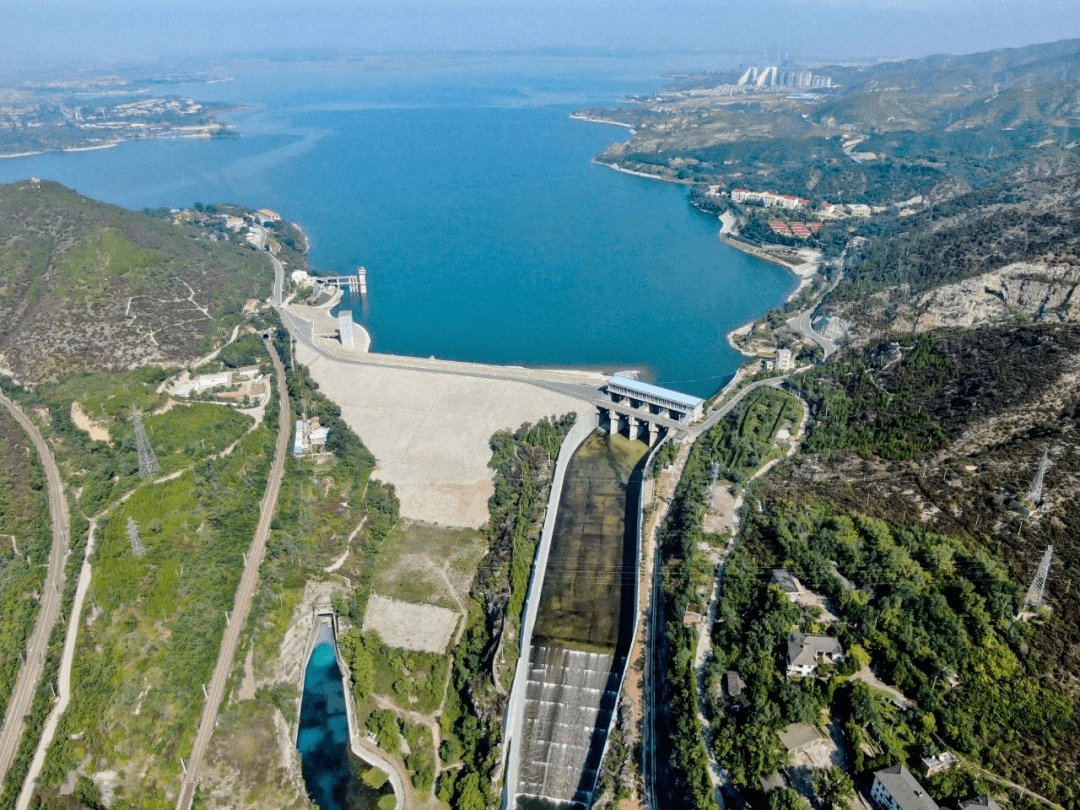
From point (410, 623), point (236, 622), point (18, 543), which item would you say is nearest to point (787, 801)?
point (410, 623)

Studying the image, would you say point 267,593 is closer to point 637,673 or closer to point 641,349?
point 637,673

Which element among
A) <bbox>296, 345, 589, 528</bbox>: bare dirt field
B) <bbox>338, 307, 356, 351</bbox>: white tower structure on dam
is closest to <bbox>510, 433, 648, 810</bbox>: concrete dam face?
<bbox>296, 345, 589, 528</bbox>: bare dirt field

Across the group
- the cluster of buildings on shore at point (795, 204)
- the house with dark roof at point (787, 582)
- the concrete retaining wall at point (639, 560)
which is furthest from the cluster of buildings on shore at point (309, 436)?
the cluster of buildings on shore at point (795, 204)

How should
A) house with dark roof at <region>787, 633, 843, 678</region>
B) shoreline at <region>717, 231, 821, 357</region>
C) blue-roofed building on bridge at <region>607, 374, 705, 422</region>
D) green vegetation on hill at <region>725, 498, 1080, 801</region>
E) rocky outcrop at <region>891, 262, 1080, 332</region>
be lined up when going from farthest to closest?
1. shoreline at <region>717, 231, 821, 357</region>
2. rocky outcrop at <region>891, 262, 1080, 332</region>
3. blue-roofed building on bridge at <region>607, 374, 705, 422</region>
4. house with dark roof at <region>787, 633, 843, 678</region>
5. green vegetation on hill at <region>725, 498, 1080, 801</region>

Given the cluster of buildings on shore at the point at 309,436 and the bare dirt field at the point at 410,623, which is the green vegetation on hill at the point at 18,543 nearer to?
the cluster of buildings on shore at the point at 309,436

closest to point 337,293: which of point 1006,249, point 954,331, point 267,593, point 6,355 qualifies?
point 6,355

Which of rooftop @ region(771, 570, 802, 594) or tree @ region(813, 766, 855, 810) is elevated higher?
rooftop @ region(771, 570, 802, 594)

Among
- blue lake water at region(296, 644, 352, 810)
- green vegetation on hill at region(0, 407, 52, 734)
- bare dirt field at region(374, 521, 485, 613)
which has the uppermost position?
green vegetation on hill at region(0, 407, 52, 734)

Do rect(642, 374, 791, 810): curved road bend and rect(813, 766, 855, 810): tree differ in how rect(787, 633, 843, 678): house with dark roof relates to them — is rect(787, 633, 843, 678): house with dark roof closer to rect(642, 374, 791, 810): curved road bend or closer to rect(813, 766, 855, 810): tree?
rect(813, 766, 855, 810): tree
